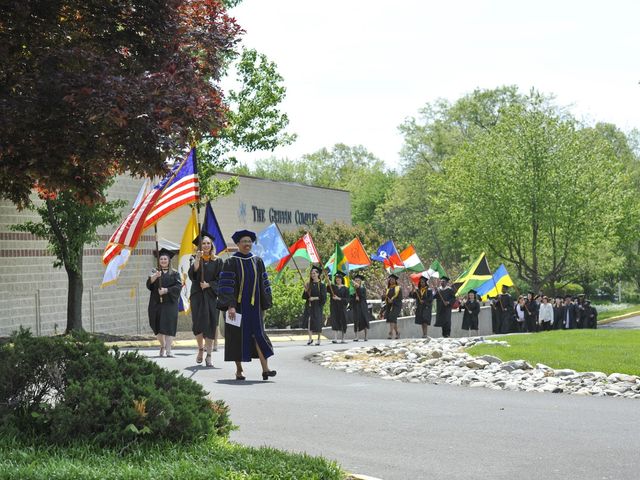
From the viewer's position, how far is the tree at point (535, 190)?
47.4 m

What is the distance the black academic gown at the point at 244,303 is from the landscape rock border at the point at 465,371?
274cm

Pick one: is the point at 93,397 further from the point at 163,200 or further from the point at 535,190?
the point at 535,190

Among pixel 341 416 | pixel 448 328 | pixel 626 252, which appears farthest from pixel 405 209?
pixel 341 416

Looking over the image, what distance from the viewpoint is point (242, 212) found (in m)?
42.5

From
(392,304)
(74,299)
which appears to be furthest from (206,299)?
(392,304)

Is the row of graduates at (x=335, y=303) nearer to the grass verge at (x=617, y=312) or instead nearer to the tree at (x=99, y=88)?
the tree at (x=99, y=88)

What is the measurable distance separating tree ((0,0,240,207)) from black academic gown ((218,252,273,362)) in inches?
164

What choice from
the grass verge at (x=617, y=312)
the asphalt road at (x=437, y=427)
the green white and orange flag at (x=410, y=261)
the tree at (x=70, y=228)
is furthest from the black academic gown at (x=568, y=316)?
the asphalt road at (x=437, y=427)

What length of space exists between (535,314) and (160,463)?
3447 centimetres

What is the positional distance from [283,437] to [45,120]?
11.1 feet

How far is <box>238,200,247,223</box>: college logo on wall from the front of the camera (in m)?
42.2

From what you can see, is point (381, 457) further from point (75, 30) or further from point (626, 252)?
point (626, 252)

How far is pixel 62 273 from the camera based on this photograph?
27.8 meters

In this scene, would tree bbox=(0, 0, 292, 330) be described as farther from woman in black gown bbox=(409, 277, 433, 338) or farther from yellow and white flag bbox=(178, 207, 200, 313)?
woman in black gown bbox=(409, 277, 433, 338)
